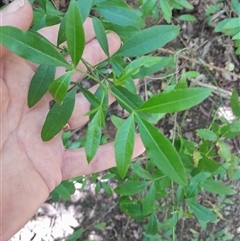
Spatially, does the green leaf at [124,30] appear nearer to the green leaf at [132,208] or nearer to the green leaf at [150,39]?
the green leaf at [150,39]

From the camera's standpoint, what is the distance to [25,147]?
135cm

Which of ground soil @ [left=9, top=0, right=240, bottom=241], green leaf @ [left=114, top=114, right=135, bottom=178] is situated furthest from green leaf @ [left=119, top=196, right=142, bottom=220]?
green leaf @ [left=114, top=114, right=135, bottom=178]

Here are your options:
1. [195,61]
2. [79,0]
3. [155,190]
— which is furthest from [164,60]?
[195,61]

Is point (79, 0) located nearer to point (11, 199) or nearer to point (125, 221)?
point (11, 199)

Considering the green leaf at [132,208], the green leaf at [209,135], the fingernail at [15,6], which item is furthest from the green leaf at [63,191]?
the fingernail at [15,6]

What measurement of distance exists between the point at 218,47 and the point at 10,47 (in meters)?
1.94

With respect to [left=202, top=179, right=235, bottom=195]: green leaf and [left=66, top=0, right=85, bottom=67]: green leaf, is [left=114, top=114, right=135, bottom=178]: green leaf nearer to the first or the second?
[left=66, top=0, right=85, bottom=67]: green leaf

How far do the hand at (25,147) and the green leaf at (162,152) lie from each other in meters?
0.45

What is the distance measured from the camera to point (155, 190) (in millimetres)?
1568

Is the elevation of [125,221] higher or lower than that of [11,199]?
lower

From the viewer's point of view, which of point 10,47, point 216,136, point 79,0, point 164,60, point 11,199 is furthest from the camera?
point 216,136

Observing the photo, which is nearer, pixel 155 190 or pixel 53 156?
pixel 53 156

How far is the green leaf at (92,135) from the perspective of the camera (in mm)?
1000

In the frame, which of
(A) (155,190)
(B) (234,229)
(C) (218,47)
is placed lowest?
(B) (234,229)
